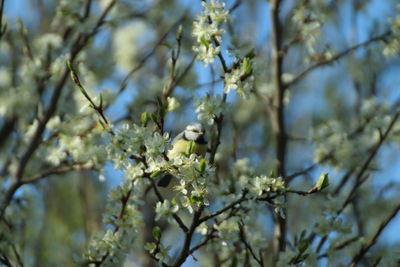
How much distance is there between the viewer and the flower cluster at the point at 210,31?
8.58 ft

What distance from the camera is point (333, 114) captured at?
6543mm

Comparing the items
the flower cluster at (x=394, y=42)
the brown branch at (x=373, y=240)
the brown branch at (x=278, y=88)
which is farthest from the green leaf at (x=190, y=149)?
the flower cluster at (x=394, y=42)

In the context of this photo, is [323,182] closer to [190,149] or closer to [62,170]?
[190,149]

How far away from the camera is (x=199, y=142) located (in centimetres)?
293

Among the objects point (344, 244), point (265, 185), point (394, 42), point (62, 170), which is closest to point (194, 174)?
point (265, 185)

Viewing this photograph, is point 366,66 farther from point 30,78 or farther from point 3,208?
point 3,208

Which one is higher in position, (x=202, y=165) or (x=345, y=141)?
(x=345, y=141)

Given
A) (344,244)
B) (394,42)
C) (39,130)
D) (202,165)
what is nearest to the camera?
(202,165)

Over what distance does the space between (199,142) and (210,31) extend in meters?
0.61

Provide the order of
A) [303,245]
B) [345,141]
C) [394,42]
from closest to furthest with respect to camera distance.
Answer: [303,245], [345,141], [394,42]

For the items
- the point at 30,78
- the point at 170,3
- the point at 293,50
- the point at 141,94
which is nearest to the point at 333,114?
the point at 293,50

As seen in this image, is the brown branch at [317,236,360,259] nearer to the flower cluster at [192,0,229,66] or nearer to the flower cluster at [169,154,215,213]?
the flower cluster at [169,154,215,213]

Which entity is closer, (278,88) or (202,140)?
(202,140)

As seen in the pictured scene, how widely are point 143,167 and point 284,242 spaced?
1393 mm
